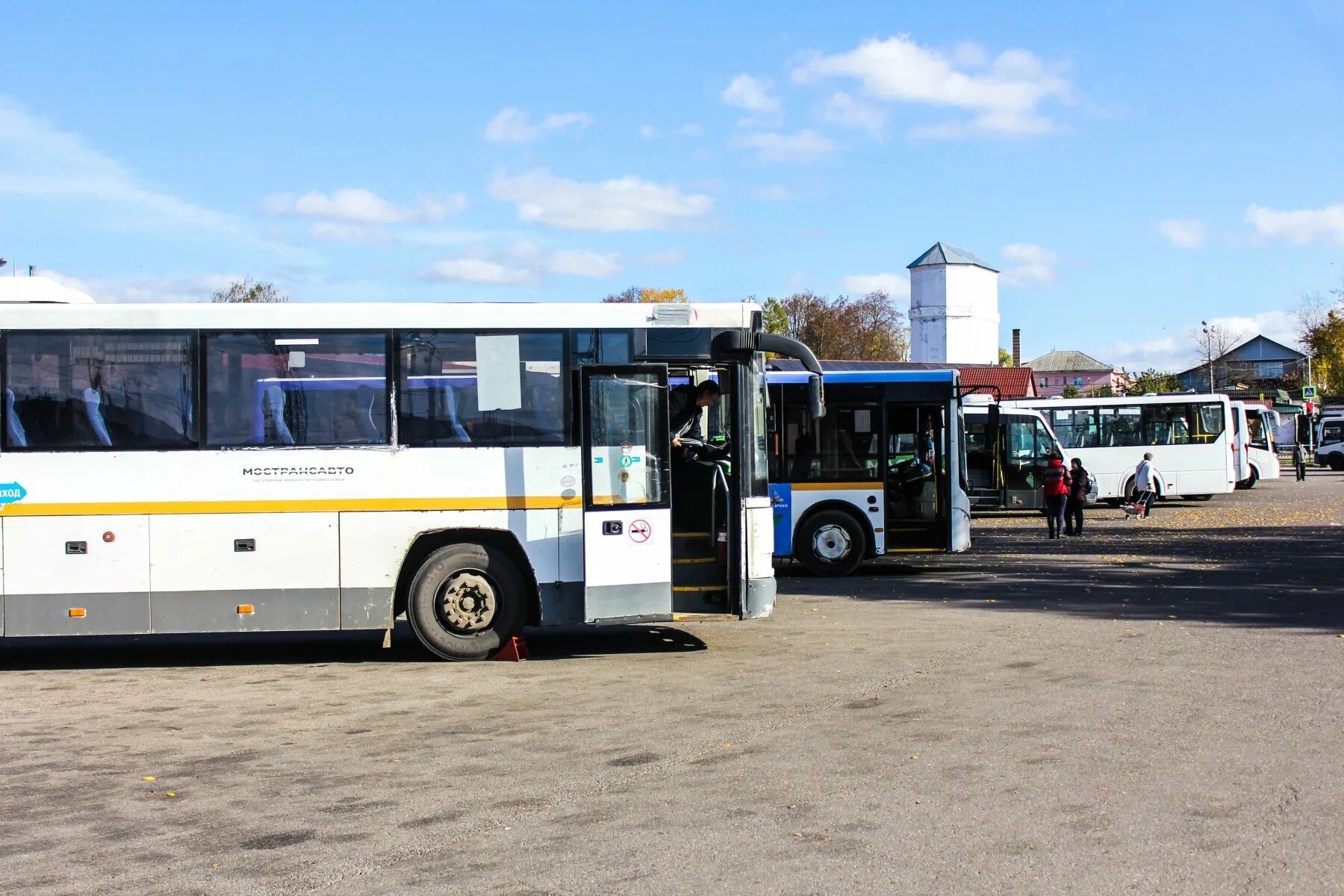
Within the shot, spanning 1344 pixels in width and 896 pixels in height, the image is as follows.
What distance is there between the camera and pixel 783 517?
1964cm

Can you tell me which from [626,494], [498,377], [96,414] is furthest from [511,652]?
[96,414]

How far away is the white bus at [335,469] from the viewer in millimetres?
11422

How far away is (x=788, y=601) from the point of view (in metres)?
16.2

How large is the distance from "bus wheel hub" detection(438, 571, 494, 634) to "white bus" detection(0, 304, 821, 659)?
0.05 feet

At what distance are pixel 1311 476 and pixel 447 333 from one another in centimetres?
6055

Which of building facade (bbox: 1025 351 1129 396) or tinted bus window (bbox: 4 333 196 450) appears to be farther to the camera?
building facade (bbox: 1025 351 1129 396)

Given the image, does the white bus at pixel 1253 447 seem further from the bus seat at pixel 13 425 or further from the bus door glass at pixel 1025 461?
the bus seat at pixel 13 425

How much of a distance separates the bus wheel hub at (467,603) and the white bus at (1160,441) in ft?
96.8

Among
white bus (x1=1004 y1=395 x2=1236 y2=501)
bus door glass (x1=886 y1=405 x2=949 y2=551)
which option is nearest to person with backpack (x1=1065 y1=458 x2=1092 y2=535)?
bus door glass (x1=886 y1=405 x2=949 y2=551)

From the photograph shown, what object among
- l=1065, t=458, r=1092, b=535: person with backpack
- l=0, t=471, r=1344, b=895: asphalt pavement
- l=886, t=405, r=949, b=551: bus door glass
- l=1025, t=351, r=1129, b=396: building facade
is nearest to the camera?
l=0, t=471, r=1344, b=895: asphalt pavement

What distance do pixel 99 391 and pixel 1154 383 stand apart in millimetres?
104267

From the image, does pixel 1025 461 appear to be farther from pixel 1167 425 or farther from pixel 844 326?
pixel 844 326

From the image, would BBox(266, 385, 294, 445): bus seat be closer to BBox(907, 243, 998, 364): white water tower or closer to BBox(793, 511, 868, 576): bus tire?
BBox(793, 511, 868, 576): bus tire

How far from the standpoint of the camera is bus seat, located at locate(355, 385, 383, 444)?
1162 centimetres
